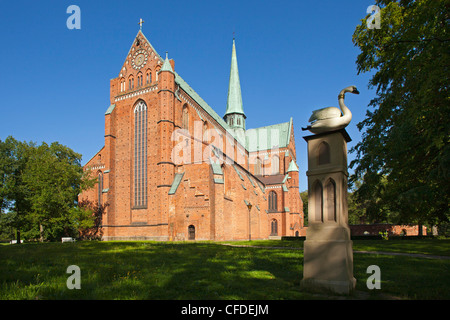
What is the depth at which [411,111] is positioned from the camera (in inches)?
336

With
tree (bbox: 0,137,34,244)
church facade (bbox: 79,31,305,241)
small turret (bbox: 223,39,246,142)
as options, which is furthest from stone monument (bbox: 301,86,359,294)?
small turret (bbox: 223,39,246,142)

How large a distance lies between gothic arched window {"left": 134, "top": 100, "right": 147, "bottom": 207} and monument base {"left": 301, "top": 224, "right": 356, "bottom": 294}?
29280 mm

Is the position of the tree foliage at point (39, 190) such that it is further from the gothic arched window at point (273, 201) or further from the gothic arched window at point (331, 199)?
the gothic arched window at point (331, 199)

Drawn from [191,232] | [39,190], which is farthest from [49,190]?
[191,232]

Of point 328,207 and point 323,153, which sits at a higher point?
point 323,153

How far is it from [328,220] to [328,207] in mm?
264

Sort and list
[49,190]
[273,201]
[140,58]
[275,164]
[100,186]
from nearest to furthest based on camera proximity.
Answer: [49,190] < [140,58] < [100,186] < [273,201] < [275,164]

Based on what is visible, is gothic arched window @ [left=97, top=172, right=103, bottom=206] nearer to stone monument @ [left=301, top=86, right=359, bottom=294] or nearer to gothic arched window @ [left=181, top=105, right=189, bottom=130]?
gothic arched window @ [left=181, top=105, right=189, bottom=130]

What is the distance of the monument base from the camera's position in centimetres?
547

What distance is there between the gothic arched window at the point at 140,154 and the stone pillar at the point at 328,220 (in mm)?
29178

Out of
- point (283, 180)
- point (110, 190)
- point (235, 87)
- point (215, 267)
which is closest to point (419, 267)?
point (215, 267)

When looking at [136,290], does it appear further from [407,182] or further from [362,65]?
[362,65]

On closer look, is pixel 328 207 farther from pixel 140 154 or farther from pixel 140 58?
pixel 140 58

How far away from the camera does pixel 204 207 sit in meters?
30.8
